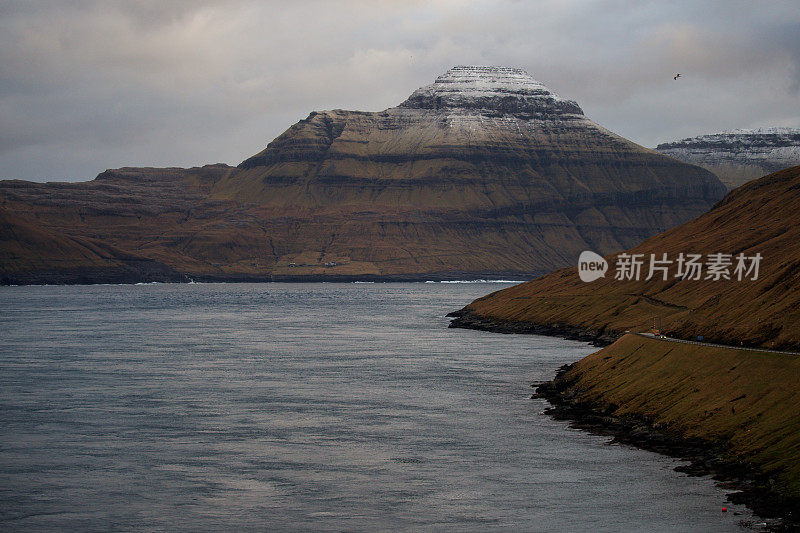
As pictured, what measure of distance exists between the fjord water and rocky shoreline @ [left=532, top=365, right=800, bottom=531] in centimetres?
106

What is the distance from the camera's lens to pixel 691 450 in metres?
52.7

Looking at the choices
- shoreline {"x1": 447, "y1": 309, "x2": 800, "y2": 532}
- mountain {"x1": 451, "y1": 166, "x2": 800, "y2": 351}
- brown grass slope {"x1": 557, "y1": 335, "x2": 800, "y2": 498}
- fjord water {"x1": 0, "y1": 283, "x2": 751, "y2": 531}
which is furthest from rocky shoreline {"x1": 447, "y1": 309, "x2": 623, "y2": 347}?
brown grass slope {"x1": 557, "y1": 335, "x2": 800, "y2": 498}

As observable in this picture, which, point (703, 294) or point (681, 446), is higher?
point (703, 294)

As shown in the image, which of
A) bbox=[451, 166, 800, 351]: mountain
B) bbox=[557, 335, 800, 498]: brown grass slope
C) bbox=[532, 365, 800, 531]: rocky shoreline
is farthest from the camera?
bbox=[451, 166, 800, 351]: mountain

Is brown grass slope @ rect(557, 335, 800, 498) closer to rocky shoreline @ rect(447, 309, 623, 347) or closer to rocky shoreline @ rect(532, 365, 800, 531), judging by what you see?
rocky shoreline @ rect(532, 365, 800, 531)

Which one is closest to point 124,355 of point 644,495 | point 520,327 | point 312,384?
point 312,384

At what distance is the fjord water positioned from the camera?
4431 centimetres

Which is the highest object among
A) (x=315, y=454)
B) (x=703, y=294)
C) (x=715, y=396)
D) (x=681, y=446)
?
(x=703, y=294)

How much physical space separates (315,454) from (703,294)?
75686 millimetres

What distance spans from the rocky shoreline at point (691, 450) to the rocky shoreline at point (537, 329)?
4570 cm

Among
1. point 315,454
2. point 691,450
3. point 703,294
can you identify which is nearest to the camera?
point 691,450

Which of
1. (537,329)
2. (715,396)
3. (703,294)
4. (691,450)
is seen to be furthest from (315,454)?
(537,329)

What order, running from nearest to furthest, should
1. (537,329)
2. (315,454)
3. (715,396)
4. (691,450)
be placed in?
(691,450) < (715,396) < (315,454) < (537,329)

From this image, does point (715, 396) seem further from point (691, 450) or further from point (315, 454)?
point (315, 454)
